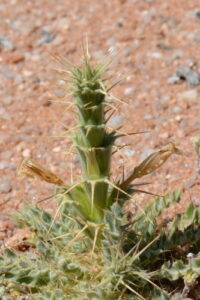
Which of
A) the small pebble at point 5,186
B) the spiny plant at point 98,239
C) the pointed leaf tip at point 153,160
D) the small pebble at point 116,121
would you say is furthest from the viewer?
the small pebble at point 116,121

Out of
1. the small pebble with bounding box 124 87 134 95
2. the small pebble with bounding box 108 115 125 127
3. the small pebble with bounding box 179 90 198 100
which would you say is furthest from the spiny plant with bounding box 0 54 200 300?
the small pebble with bounding box 124 87 134 95

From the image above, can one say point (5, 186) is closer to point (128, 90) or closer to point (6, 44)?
point (128, 90)

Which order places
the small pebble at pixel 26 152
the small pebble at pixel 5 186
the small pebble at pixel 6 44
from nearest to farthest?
the small pebble at pixel 5 186, the small pebble at pixel 26 152, the small pebble at pixel 6 44

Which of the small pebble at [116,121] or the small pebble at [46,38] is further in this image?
the small pebble at [46,38]

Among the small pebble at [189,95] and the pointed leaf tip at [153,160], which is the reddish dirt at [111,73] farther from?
the pointed leaf tip at [153,160]

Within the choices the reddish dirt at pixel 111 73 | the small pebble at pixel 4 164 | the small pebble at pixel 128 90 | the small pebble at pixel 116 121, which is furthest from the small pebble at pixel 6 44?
the small pebble at pixel 4 164

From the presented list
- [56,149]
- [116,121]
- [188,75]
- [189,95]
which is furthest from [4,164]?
[188,75]

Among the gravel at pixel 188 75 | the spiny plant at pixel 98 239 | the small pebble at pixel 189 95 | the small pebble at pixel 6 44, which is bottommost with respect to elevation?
the spiny plant at pixel 98 239

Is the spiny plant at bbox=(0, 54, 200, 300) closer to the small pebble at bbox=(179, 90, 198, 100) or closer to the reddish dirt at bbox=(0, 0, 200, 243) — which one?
the reddish dirt at bbox=(0, 0, 200, 243)
